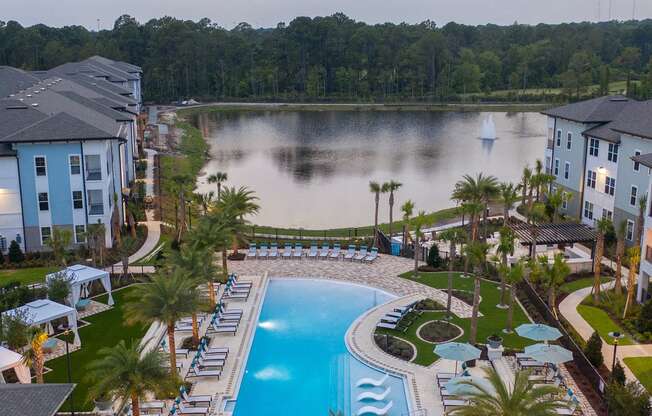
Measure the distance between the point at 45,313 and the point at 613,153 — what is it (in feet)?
112

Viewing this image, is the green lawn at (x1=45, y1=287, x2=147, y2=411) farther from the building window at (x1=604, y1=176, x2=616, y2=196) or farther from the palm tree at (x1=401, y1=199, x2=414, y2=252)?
the building window at (x1=604, y1=176, x2=616, y2=196)

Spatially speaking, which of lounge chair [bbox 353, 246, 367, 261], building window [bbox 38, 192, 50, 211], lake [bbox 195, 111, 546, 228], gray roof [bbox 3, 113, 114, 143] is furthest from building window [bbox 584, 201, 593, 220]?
building window [bbox 38, 192, 50, 211]

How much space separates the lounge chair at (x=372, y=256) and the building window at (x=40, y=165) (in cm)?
1896

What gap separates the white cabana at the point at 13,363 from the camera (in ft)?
71.2

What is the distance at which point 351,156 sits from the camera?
78062 millimetres

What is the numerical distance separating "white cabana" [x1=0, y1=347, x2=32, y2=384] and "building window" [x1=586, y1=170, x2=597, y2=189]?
1414 inches

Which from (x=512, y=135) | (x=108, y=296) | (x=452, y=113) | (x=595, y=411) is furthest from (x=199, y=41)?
(x=595, y=411)

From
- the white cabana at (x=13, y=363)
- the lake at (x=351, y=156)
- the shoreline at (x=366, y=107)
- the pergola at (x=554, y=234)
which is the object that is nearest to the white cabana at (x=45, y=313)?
the white cabana at (x=13, y=363)

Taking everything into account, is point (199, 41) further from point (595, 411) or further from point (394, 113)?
point (595, 411)

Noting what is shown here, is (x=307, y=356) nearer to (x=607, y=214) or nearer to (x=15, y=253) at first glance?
(x=15, y=253)

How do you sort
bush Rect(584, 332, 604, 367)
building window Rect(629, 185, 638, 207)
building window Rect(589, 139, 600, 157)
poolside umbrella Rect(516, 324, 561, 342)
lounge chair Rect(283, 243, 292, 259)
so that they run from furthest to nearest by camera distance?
building window Rect(589, 139, 600, 157) < building window Rect(629, 185, 638, 207) < lounge chair Rect(283, 243, 292, 259) < bush Rect(584, 332, 604, 367) < poolside umbrella Rect(516, 324, 561, 342)

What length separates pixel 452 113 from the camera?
120 m

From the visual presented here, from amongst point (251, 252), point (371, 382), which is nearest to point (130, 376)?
point (371, 382)

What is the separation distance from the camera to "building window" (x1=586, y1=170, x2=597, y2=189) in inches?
1731
